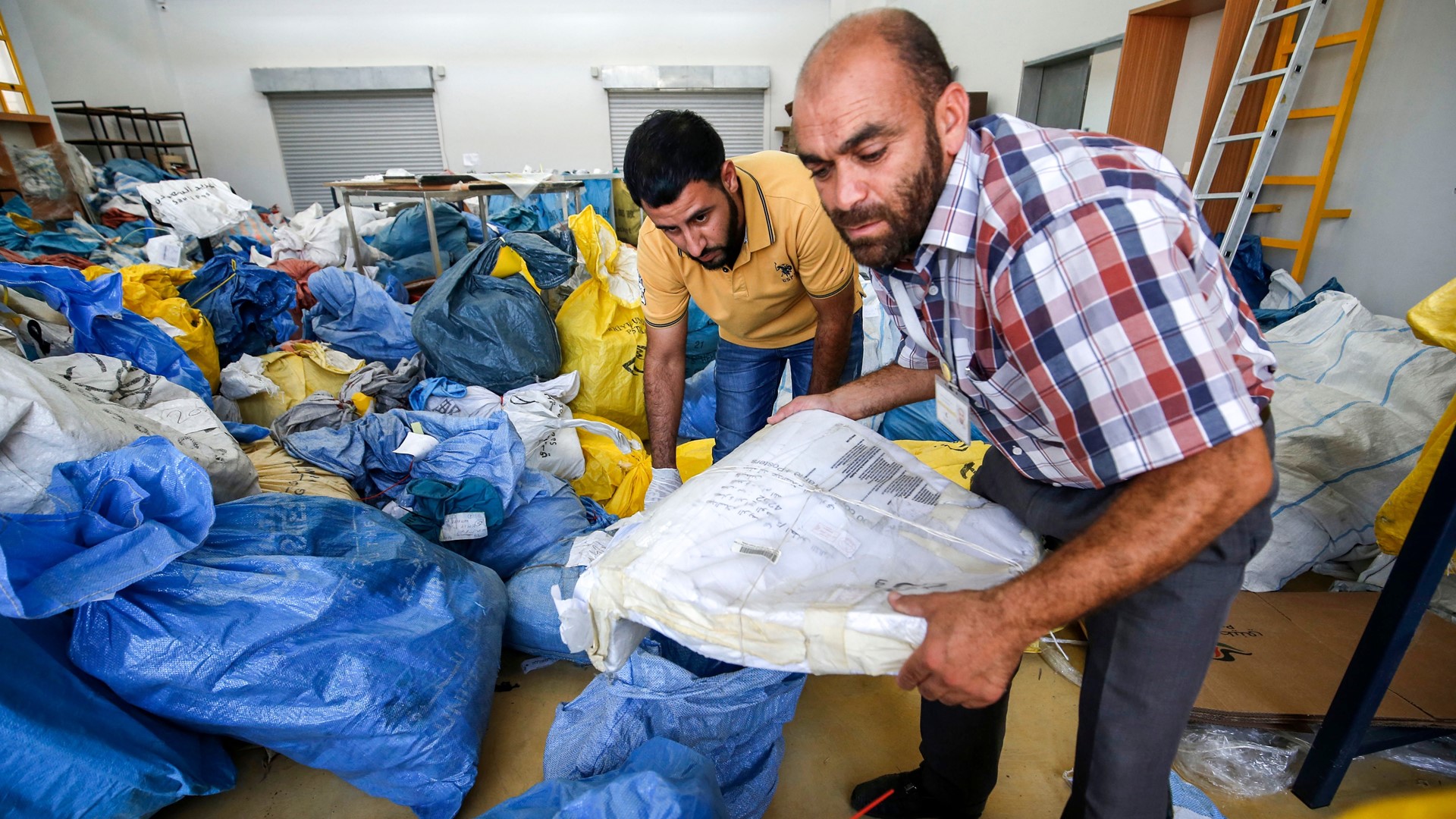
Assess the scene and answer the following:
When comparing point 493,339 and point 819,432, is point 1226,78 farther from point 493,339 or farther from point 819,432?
point 493,339

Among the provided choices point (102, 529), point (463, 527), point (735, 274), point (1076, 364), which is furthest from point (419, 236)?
point (1076, 364)

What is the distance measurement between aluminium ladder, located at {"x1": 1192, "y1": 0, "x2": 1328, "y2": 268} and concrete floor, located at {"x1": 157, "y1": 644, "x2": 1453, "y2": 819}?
230 cm

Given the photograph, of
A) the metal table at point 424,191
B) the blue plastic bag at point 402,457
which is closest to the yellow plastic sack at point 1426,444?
the blue plastic bag at point 402,457

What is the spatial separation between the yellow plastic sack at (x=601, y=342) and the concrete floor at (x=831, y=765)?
1.20m

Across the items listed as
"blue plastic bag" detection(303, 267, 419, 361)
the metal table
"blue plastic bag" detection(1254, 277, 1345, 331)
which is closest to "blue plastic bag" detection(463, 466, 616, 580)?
"blue plastic bag" detection(303, 267, 419, 361)

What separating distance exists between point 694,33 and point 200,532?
29.9 ft

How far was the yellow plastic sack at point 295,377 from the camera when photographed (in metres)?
2.23

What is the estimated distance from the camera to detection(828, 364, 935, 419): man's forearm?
111 cm

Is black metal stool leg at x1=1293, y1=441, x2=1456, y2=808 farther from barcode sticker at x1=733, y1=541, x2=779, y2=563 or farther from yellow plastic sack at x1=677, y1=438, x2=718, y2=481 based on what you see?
yellow plastic sack at x1=677, y1=438, x2=718, y2=481

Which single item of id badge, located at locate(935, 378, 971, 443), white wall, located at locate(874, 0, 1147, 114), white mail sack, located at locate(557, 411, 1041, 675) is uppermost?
white wall, located at locate(874, 0, 1147, 114)

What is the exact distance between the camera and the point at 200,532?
102cm

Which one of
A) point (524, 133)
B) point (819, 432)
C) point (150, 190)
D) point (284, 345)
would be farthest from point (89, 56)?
point (819, 432)

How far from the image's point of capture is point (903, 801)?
46.6 inches

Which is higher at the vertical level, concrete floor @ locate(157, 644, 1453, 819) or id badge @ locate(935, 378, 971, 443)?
id badge @ locate(935, 378, 971, 443)
